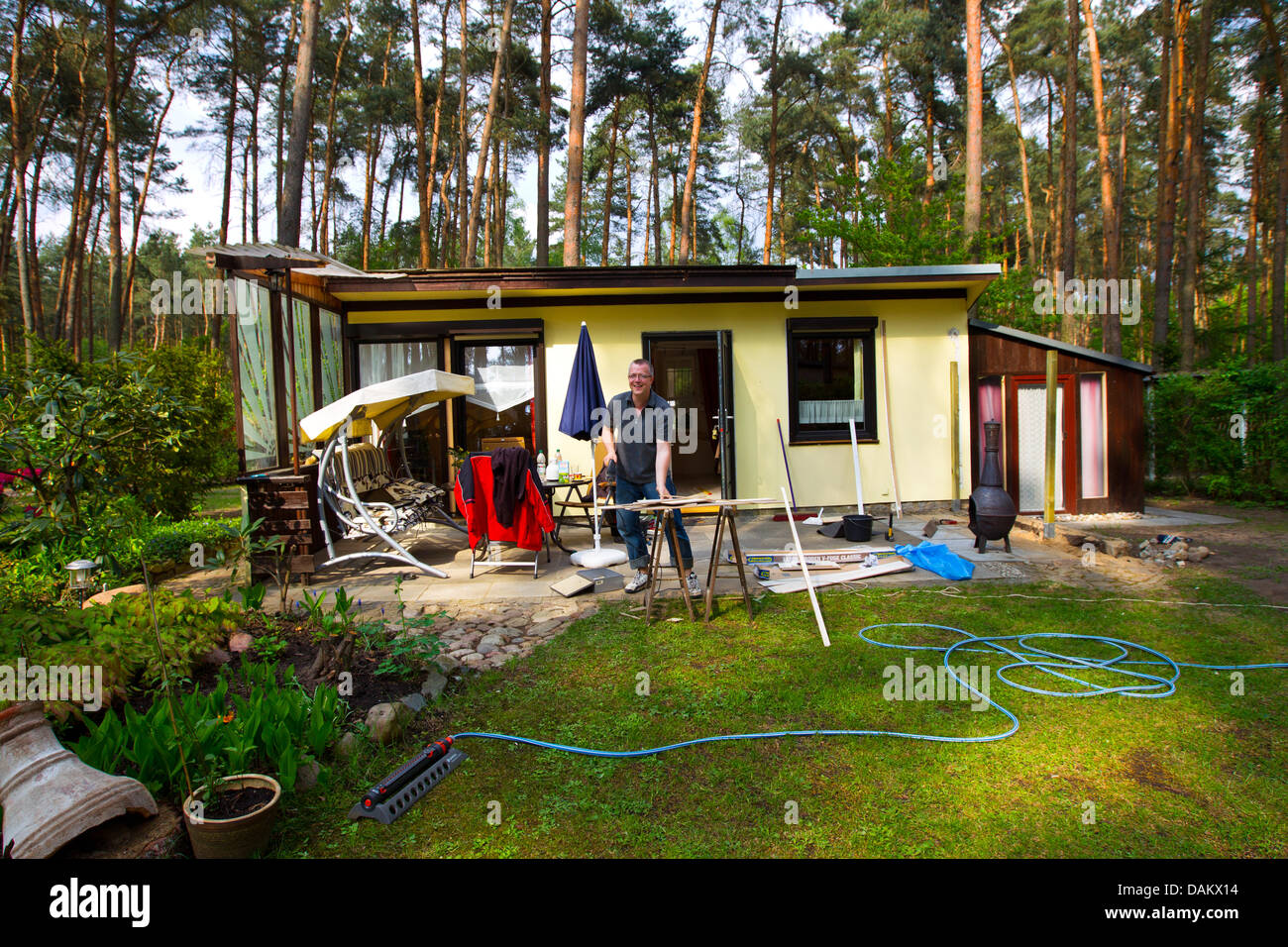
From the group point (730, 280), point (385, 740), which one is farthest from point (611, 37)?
point (385, 740)

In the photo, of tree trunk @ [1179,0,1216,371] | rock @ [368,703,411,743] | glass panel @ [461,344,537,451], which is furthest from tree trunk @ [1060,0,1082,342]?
rock @ [368,703,411,743]

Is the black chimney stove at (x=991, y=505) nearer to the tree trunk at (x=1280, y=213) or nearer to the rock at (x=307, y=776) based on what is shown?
the rock at (x=307, y=776)

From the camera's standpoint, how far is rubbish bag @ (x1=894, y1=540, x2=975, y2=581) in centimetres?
515

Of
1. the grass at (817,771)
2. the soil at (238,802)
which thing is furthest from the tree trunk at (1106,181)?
the soil at (238,802)

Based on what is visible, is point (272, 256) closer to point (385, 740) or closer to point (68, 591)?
point (68, 591)

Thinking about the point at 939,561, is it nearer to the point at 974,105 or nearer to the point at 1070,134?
the point at 974,105

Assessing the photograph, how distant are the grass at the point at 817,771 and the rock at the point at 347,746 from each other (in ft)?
0.13

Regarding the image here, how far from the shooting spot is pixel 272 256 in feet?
17.8

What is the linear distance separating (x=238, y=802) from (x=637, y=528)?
10.6 ft

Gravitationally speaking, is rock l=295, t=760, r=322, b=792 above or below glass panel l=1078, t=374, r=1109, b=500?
below

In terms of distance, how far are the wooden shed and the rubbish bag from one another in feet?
9.37

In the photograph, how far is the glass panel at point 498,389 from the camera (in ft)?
25.9

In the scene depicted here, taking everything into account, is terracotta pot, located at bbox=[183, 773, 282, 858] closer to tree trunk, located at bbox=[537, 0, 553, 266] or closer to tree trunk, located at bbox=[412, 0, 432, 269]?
tree trunk, located at bbox=[537, 0, 553, 266]

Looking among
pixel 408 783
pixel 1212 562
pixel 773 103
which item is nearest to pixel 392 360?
pixel 408 783
